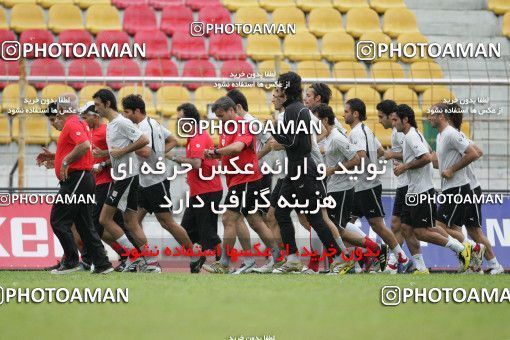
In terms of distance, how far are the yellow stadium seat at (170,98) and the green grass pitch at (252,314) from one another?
4.71 m

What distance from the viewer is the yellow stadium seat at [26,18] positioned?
742 inches

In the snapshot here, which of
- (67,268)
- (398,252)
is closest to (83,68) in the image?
(67,268)

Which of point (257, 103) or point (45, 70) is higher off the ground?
point (45, 70)

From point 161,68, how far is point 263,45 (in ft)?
7.52

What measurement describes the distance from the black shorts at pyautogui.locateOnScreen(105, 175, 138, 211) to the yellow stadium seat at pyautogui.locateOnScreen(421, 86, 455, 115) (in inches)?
176

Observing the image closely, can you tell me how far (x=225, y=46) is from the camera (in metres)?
18.8

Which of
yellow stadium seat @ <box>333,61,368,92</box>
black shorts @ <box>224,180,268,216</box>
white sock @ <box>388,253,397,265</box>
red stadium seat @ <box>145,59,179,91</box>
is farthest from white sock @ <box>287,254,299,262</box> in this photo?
red stadium seat @ <box>145,59,179,91</box>

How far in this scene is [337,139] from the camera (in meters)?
12.2

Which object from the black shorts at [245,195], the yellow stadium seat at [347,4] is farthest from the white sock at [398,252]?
the yellow stadium seat at [347,4]

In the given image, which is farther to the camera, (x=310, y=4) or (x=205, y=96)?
(x=310, y=4)

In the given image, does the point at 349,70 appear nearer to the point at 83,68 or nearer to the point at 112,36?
the point at 112,36

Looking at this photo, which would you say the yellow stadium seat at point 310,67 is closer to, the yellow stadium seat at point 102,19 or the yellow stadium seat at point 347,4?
the yellow stadium seat at point 347,4

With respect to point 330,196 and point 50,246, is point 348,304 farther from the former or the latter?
point 50,246

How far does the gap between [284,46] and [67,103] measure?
8123 millimetres
